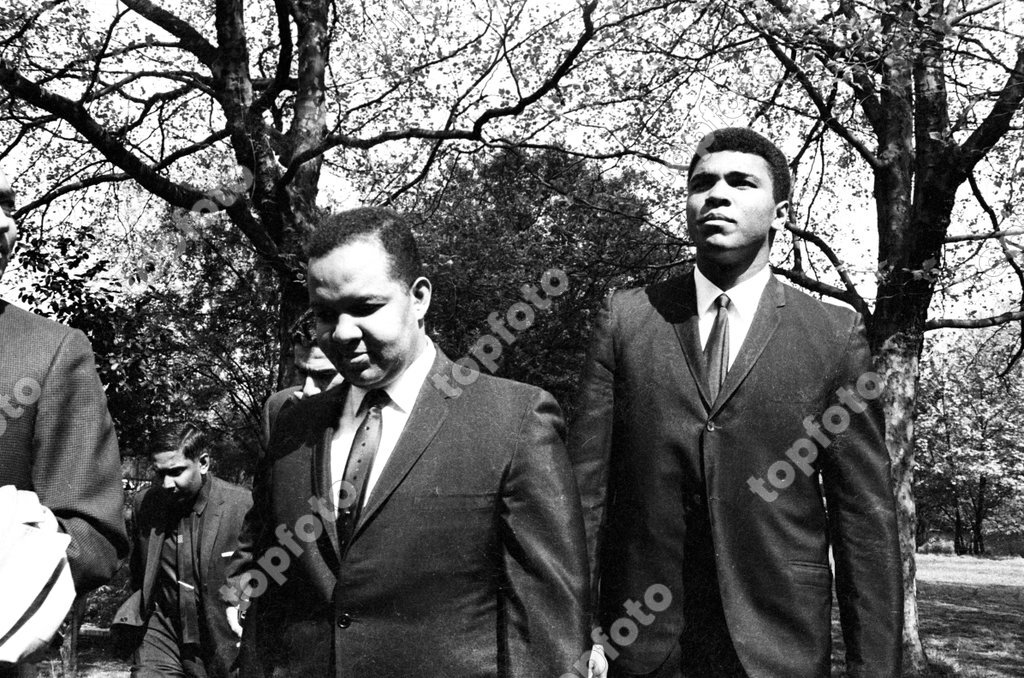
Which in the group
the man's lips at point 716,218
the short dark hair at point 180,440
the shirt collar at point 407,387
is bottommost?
the short dark hair at point 180,440

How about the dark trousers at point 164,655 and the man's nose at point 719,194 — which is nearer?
the man's nose at point 719,194

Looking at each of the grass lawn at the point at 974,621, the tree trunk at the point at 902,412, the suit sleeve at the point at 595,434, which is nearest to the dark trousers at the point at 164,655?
the suit sleeve at the point at 595,434

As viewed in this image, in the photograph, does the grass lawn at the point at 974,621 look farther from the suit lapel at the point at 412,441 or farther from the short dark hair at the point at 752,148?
the suit lapel at the point at 412,441

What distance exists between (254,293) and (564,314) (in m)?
6.67

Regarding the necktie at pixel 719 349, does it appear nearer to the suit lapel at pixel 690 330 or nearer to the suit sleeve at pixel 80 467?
the suit lapel at pixel 690 330

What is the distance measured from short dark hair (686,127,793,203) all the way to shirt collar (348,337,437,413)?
1.23m

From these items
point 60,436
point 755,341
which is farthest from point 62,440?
point 755,341

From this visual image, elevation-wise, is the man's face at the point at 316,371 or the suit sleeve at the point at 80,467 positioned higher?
the man's face at the point at 316,371

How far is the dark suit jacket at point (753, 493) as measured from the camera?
3.25 metres

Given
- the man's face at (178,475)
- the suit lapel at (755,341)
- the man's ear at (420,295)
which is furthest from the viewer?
the man's face at (178,475)

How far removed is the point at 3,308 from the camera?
8.32 feet

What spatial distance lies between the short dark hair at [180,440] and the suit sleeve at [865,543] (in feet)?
Result: 16.6

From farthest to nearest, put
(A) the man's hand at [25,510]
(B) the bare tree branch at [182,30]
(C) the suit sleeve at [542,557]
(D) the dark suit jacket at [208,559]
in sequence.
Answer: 1. (B) the bare tree branch at [182,30]
2. (D) the dark suit jacket at [208,559]
3. (C) the suit sleeve at [542,557]
4. (A) the man's hand at [25,510]

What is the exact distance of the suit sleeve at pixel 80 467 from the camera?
2371mm
